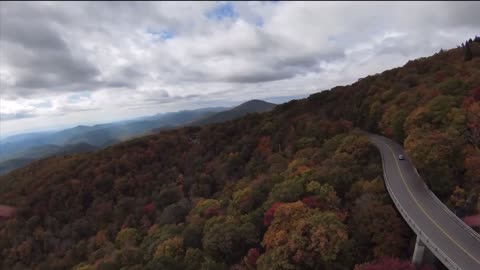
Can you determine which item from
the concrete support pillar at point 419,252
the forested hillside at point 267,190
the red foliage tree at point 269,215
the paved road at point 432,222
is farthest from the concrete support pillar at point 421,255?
the red foliage tree at point 269,215

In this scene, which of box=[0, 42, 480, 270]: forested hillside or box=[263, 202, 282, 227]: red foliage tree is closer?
box=[0, 42, 480, 270]: forested hillside

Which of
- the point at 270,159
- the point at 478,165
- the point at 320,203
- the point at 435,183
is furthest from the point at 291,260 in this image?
the point at 270,159

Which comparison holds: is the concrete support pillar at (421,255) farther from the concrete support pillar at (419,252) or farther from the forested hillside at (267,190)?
the forested hillside at (267,190)

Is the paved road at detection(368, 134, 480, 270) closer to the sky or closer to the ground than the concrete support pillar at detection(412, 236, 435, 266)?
closer to the sky

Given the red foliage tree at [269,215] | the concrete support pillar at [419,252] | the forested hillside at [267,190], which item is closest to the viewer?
the concrete support pillar at [419,252]

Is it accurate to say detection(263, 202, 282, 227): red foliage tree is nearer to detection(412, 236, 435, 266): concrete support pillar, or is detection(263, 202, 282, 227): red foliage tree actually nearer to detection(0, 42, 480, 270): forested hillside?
detection(0, 42, 480, 270): forested hillside

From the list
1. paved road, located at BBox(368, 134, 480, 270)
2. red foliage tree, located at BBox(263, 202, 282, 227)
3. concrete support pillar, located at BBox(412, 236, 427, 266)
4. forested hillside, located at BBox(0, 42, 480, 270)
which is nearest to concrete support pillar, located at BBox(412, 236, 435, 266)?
concrete support pillar, located at BBox(412, 236, 427, 266)
